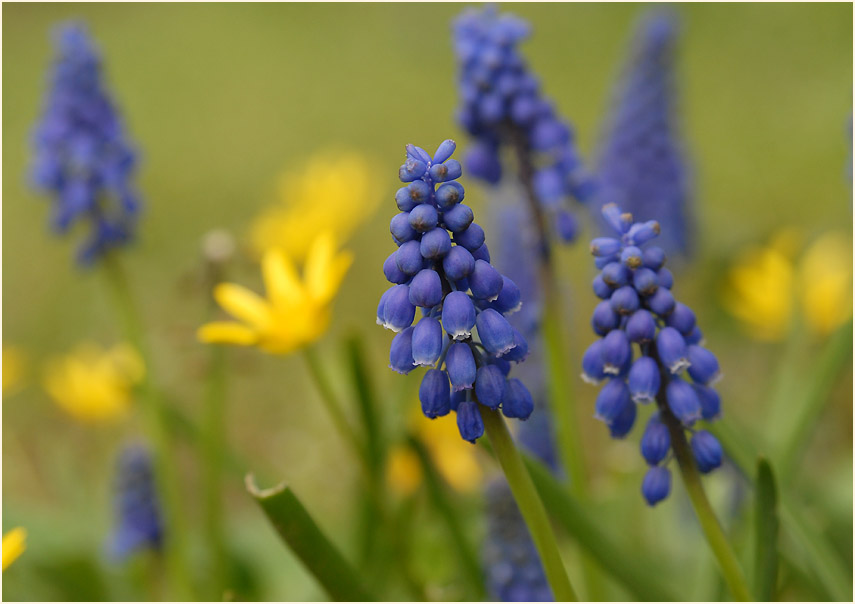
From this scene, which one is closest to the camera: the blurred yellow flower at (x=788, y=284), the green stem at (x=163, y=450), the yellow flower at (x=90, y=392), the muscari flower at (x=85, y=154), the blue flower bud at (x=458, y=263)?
the blue flower bud at (x=458, y=263)

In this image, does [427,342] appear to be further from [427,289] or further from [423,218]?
[423,218]

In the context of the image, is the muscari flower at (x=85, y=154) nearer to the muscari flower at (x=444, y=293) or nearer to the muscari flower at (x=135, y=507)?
the muscari flower at (x=135, y=507)

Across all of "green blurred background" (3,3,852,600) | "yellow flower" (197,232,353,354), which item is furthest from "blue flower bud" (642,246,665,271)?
"green blurred background" (3,3,852,600)

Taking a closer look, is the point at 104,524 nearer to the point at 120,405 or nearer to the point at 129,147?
the point at 120,405

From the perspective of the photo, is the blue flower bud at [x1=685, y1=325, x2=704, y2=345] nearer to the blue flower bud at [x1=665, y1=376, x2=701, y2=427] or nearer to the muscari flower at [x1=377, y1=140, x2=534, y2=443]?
the blue flower bud at [x1=665, y1=376, x2=701, y2=427]

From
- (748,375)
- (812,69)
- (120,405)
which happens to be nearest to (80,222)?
(120,405)

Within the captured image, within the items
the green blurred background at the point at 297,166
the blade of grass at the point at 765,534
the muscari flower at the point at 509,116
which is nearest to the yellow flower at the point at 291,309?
the green blurred background at the point at 297,166
